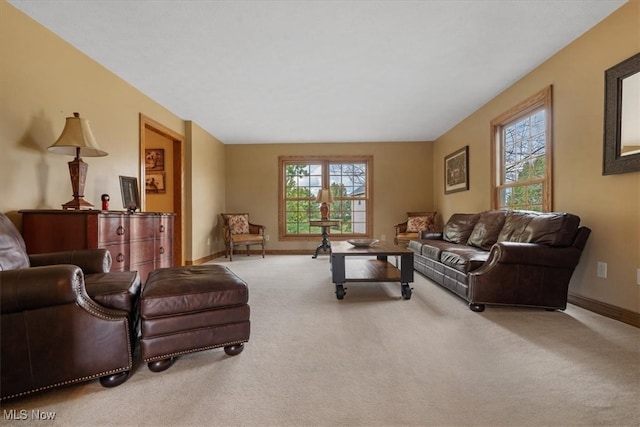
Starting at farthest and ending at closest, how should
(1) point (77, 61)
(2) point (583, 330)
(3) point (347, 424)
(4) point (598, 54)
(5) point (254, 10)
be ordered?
(1) point (77, 61) → (4) point (598, 54) → (5) point (254, 10) → (2) point (583, 330) → (3) point (347, 424)

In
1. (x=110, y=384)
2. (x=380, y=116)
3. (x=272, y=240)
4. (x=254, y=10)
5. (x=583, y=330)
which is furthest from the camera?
(x=272, y=240)

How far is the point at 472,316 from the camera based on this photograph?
2396 mm

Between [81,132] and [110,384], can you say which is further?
[81,132]

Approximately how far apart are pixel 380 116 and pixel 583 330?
12.3ft

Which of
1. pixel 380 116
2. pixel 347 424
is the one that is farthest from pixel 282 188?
pixel 347 424

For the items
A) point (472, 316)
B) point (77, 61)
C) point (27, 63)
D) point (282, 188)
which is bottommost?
point (472, 316)

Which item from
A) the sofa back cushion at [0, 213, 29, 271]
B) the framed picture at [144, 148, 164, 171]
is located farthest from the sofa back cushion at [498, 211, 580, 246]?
the framed picture at [144, 148, 164, 171]

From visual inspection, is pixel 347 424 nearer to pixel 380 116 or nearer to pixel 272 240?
pixel 380 116

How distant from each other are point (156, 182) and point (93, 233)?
330 centimetres

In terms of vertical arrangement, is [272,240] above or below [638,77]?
below

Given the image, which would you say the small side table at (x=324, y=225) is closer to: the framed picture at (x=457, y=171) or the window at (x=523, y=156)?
the framed picture at (x=457, y=171)

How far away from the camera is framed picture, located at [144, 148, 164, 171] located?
5.24 metres

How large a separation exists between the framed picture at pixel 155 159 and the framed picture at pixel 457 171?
5.15m

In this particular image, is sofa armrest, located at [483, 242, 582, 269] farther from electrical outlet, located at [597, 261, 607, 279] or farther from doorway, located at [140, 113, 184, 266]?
doorway, located at [140, 113, 184, 266]
